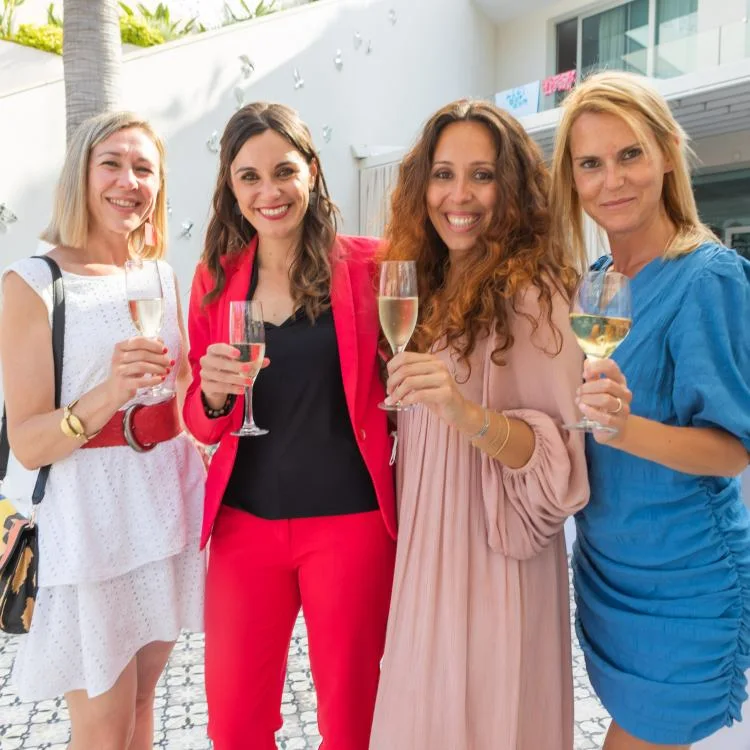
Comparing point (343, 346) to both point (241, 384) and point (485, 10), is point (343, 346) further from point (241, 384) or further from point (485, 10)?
point (485, 10)

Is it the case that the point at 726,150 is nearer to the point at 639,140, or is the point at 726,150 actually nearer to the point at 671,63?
the point at 671,63

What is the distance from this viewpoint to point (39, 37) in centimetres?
766

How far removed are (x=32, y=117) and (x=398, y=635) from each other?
23.0 feet

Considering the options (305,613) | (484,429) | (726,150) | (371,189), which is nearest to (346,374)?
(484,429)

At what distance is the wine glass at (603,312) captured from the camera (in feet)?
4.76

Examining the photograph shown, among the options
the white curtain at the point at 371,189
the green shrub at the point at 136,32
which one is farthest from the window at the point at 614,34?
the green shrub at the point at 136,32

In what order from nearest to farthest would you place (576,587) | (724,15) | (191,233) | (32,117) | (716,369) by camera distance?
(716,369) → (576,587) → (32,117) → (191,233) → (724,15)

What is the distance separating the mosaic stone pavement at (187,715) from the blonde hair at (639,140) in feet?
6.93

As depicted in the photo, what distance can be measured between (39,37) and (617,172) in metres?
7.93

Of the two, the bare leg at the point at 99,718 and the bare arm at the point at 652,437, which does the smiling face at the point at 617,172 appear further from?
the bare leg at the point at 99,718

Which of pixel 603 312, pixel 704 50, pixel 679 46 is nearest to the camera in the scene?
pixel 603 312

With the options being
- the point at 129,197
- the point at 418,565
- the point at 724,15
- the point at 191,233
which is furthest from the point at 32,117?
the point at 724,15

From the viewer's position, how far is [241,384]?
1679mm

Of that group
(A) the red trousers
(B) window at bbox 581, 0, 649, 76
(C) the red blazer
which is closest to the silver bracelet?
(C) the red blazer
